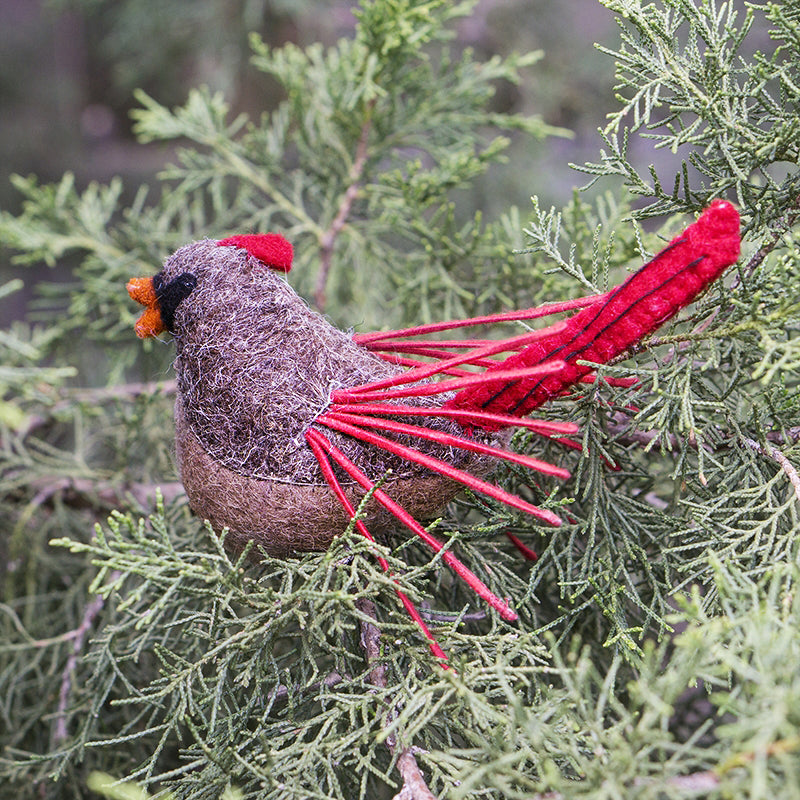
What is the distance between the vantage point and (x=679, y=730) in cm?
125

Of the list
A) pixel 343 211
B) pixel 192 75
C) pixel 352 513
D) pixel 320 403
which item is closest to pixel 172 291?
pixel 320 403

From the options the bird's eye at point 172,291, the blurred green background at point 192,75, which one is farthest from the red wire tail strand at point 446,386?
the blurred green background at point 192,75

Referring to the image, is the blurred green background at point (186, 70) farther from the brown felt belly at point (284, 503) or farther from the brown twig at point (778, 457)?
the brown felt belly at point (284, 503)

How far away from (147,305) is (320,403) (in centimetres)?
26

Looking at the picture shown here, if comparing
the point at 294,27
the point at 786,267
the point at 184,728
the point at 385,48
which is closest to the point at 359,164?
the point at 385,48

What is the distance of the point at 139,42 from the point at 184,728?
9.49 feet

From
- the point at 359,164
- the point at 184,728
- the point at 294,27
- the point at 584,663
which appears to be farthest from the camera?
the point at 294,27

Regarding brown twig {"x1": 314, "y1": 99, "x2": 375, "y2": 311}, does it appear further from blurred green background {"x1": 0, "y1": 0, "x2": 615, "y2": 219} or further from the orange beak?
blurred green background {"x1": 0, "y1": 0, "x2": 615, "y2": 219}

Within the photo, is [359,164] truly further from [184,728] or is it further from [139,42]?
[139,42]

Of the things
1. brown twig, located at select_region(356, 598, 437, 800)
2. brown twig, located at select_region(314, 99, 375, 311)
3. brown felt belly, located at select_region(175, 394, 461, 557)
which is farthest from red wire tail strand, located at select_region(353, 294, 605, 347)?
brown twig, located at select_region(314, 99, 375, 311)

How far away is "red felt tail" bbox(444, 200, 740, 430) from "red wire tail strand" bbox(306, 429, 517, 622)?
5.3 inches

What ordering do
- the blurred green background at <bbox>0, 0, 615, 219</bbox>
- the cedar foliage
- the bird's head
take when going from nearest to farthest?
the cedar foliage
the bird's head
the blurred green background at <bbox>0, 0, 615, 219</bbox>

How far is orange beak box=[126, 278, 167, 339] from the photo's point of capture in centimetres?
90

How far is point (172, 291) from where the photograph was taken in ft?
2.94
